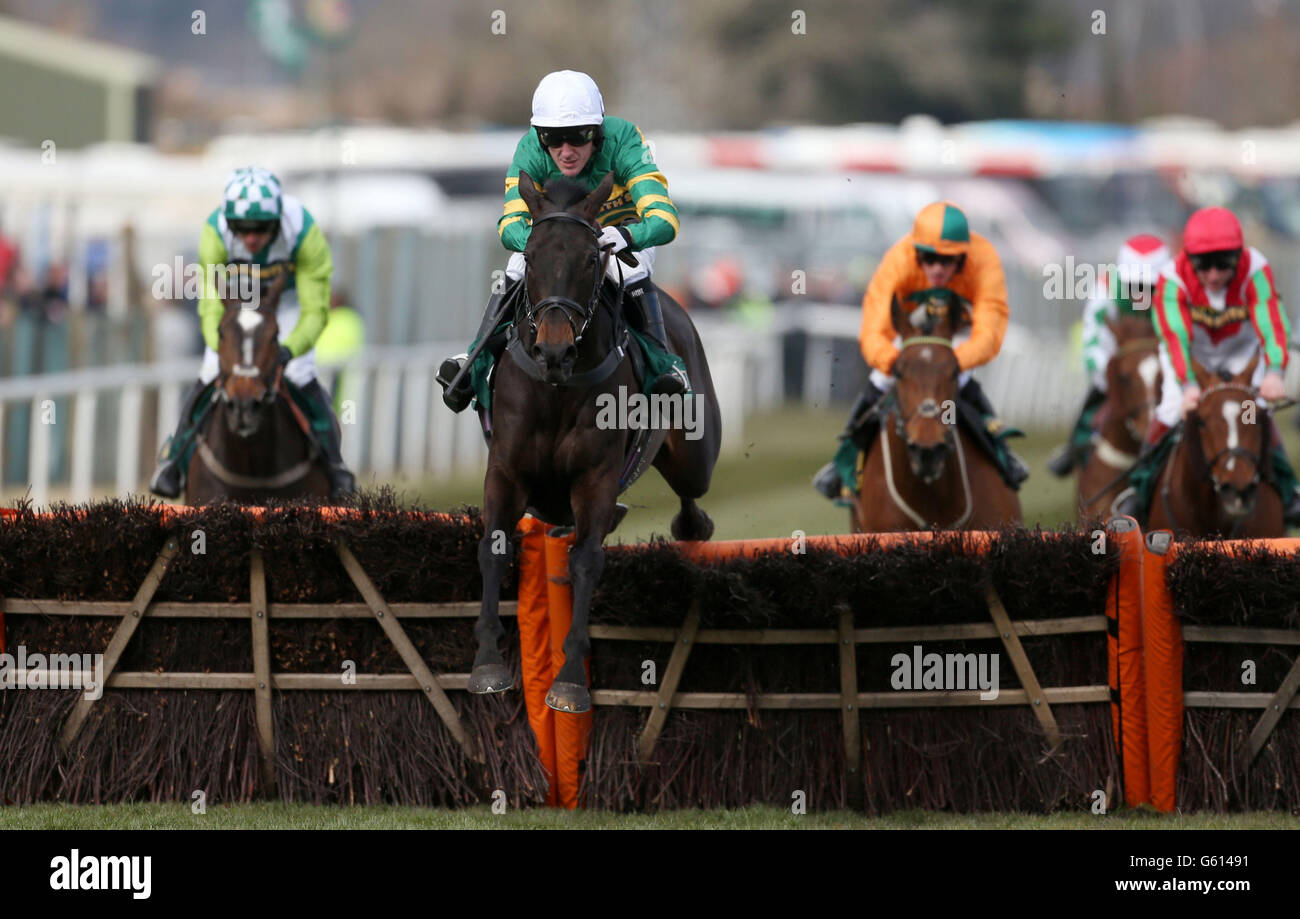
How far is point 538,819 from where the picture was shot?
6.10 m

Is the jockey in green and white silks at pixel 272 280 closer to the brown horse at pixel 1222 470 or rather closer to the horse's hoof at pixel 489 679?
the horse's hoof at pixel 489 679

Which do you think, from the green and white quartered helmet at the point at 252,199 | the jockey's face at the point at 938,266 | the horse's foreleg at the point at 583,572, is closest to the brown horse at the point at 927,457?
the jockey's face at the point at 938,266

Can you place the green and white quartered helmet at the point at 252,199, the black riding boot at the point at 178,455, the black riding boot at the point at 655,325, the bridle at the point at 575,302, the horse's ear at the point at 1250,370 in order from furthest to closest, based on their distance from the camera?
the black riding boot at the point at 178,455 < the horse's ear at the point at 1250,370 < the green and white quartered helmet at the point at 252,199 < the black riding boot at the point at 655,325 < the bridle at the point at 575,302

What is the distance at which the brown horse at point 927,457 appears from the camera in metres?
7.94

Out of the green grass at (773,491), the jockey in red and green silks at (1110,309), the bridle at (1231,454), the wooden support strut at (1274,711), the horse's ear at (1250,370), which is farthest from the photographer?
the green grass at (773,491)

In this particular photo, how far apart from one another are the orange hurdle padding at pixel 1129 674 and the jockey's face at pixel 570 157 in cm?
215

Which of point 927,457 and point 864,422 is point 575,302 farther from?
point 864,422

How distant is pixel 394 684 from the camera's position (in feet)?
21.1

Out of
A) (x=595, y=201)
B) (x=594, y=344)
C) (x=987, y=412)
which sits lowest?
(x=987, y=412)

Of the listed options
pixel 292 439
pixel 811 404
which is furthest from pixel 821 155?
pixel 292 439

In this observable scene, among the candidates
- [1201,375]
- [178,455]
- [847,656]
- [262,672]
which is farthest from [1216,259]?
[178,455]

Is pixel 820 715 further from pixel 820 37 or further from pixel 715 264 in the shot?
pixel 820 37

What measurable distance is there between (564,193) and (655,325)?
93 centimetres

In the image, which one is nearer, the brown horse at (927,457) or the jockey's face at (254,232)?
the brown horse at (927,457)
